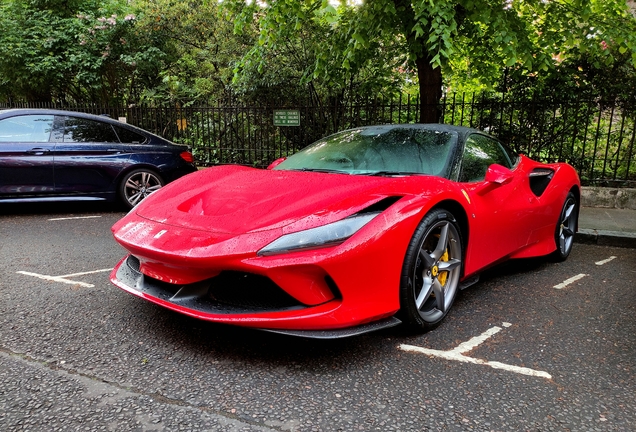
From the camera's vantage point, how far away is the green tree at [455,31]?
18.9ft

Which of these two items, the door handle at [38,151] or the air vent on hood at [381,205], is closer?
the air vent on hood at [381,205]

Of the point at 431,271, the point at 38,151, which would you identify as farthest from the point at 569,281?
the point at 38,151

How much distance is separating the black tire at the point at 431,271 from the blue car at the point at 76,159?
4979 millimetres

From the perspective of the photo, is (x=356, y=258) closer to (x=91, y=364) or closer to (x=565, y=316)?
(x=91, y=364)

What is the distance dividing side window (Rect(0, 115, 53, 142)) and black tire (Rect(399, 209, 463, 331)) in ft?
18.1

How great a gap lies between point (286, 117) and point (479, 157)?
19.2 feet

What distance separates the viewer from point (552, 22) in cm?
716

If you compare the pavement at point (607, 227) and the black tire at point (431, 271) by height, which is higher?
the black tire at point (431, 271)

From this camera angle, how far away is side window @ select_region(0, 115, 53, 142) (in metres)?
6.00

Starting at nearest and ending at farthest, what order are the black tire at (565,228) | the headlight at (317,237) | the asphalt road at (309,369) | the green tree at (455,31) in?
the asphalt road at (309,369) < the headlight at (317,237) < the black tire at (565,228) < the green tree at (455,31)

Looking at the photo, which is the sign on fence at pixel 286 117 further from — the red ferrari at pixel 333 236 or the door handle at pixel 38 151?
the red ferrari at pixel 333 236

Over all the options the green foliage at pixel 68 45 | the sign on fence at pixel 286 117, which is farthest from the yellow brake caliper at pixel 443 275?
the green foliage at pixel 68 45

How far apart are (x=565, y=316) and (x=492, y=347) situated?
0.83m

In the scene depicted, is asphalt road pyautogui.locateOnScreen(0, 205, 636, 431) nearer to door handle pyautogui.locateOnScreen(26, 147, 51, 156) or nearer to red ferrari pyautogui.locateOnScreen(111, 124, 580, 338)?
red ferrari pyautogui.locateOnScreen(111, 124, 580, 338)
